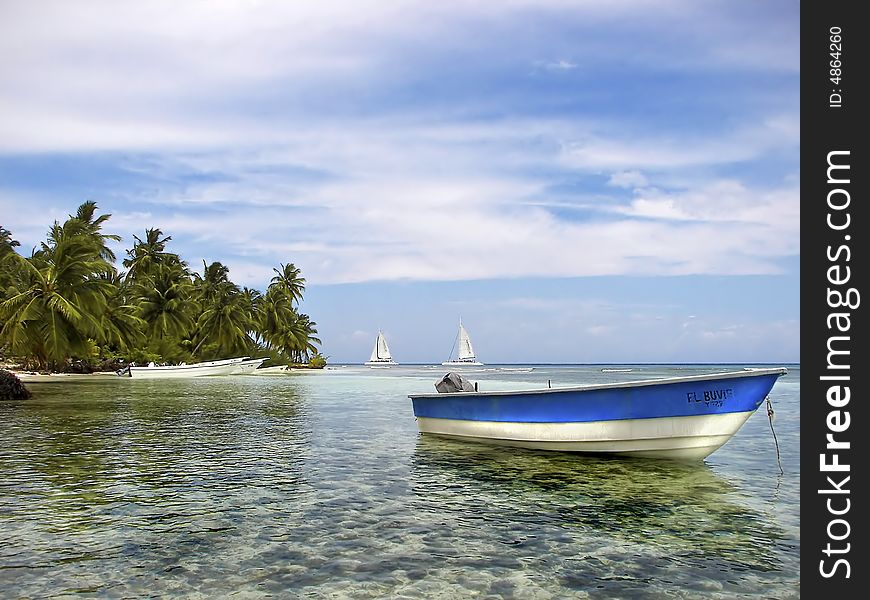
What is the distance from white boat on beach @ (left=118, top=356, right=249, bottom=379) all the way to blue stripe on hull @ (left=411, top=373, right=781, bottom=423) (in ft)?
128

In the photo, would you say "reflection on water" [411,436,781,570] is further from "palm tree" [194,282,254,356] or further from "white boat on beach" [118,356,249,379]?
"palm tree" [194,282,254,356]

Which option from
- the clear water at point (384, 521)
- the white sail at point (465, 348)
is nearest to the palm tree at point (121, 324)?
the clear water at point (384, 521)

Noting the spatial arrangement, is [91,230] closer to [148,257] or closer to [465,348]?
[148,257]

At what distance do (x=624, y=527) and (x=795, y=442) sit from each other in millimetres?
10180

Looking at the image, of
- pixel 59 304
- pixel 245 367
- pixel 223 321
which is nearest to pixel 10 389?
pixel 59 304

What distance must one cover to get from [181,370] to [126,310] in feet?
21.3

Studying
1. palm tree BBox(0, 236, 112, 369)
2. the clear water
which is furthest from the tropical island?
the clear water

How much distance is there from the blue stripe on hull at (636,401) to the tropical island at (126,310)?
29.4 meters

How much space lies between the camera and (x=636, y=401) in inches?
430

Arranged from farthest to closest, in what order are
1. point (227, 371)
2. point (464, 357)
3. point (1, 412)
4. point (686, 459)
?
1. point (464, 357)
2. point (227, 371)
3. point (1, 412)
4. point (686, 459)
